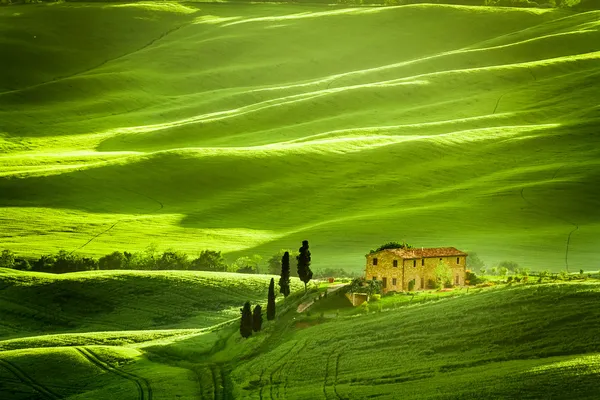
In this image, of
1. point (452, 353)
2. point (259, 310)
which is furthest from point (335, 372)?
point (259, 310)

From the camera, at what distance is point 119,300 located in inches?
3558

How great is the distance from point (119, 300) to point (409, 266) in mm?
26745

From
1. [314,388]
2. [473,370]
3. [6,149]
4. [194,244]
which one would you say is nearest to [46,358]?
[314,388]

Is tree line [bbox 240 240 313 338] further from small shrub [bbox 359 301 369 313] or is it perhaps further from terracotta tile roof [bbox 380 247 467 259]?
small shrub [bbox 359 301 369 313]

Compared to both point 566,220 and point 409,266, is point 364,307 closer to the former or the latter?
point 409,266

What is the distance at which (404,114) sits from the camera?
17538cm

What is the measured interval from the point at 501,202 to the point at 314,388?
67.2 metres

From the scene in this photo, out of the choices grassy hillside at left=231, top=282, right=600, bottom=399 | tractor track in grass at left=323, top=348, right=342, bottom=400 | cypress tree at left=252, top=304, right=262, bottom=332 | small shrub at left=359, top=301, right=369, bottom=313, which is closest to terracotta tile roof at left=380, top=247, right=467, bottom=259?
small shrub at left=359, top=301, right=369, bottom=313

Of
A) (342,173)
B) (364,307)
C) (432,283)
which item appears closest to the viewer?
(364,307)

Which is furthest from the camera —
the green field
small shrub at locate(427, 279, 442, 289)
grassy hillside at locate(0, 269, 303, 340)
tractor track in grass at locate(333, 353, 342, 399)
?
grassy hillside at locate(0, 269, 303, 340)

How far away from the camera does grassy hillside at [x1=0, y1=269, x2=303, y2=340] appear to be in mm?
85812

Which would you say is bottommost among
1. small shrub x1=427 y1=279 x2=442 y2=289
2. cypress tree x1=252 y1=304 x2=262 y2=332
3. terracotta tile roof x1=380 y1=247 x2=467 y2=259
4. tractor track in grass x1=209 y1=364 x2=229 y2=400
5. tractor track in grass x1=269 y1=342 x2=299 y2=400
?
tractor track in grass x1=209 y1=364 x2=229 y2=400

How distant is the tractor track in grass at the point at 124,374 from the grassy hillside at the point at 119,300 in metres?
12.7

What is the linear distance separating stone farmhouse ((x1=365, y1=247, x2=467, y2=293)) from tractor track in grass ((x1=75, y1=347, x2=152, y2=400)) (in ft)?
60.3
